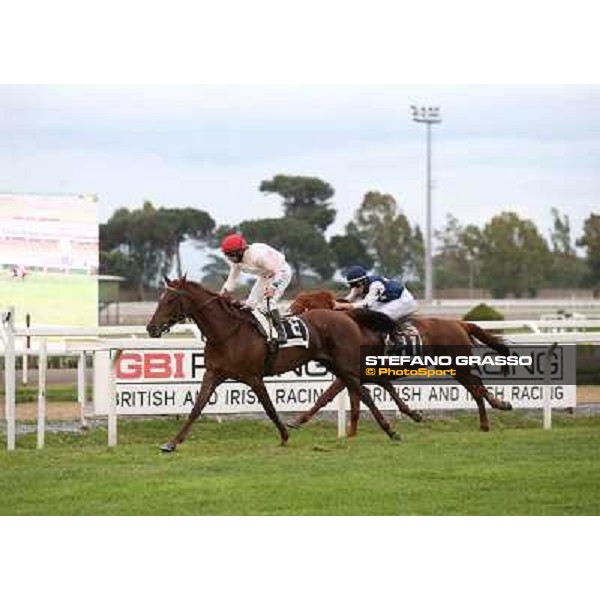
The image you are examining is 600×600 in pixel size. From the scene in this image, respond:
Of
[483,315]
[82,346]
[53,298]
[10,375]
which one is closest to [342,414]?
[82,346]

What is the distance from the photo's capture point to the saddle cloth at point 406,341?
11898mm

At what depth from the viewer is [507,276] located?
35656 millimetres

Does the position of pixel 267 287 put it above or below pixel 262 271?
below

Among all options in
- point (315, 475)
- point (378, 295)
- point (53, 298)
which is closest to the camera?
point (315, 475)

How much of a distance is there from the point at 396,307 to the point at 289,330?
119 centimetres

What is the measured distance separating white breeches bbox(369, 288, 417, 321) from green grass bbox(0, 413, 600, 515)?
101 cm

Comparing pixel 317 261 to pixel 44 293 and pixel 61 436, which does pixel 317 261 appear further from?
pixel 61 436

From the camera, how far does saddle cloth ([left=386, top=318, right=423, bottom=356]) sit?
468 inches

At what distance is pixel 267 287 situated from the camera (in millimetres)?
11461

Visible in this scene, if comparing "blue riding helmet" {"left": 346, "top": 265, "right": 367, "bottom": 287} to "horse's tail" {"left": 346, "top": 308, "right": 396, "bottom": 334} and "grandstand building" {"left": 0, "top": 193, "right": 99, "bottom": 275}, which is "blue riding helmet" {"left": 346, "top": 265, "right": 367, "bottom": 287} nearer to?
"horse's tail" {"left": 346, "top": 308, "right": 396, "bottom": 334}

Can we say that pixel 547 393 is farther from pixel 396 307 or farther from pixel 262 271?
pixel 262 271

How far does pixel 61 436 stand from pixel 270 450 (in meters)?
2.30

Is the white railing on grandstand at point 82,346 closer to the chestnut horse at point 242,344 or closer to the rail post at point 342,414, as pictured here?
the rail post at point 342,414
